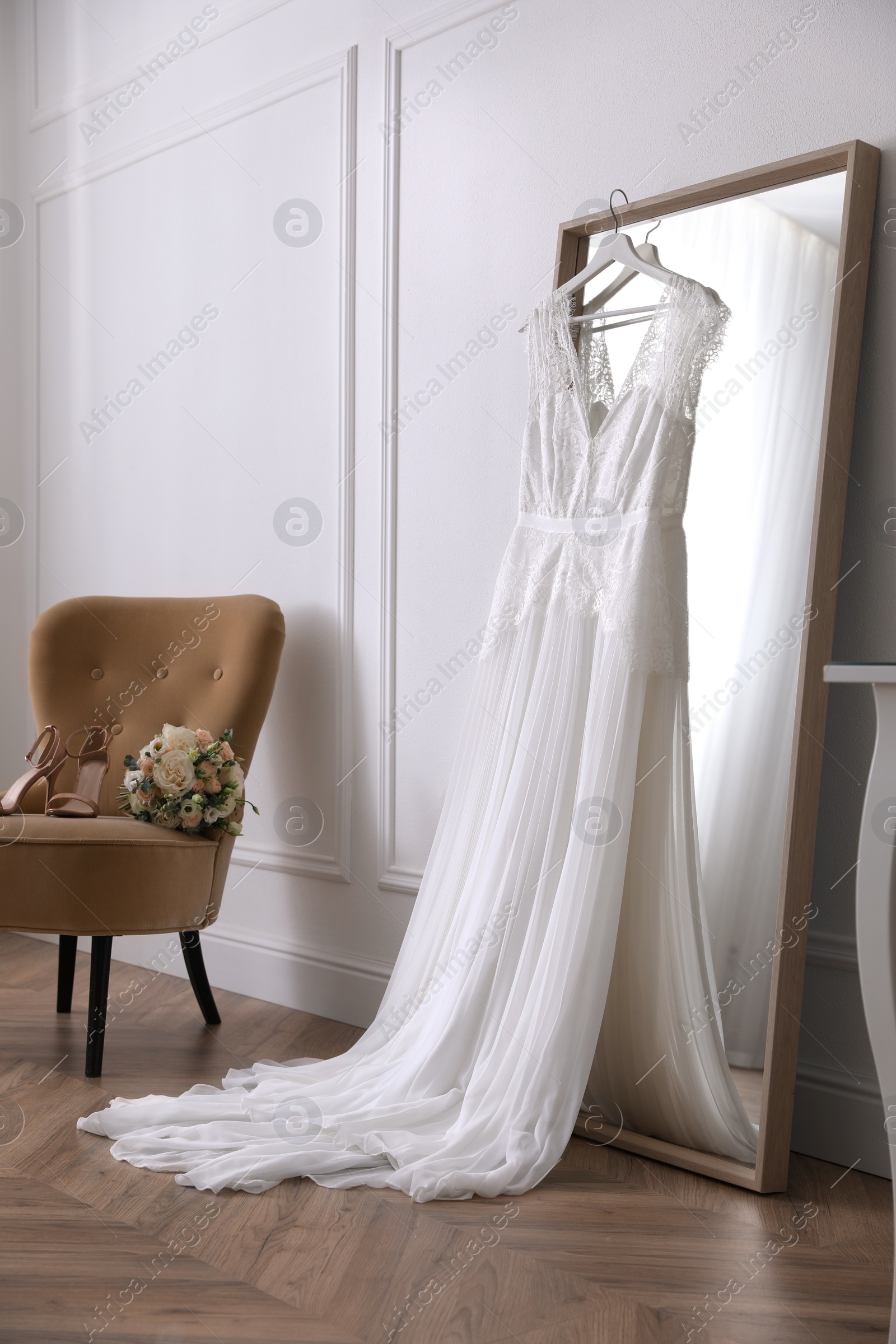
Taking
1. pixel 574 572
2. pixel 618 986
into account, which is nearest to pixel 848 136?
pixel 574 572

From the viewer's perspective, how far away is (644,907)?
7.54ft

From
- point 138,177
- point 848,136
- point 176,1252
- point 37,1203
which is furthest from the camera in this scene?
point 138,177

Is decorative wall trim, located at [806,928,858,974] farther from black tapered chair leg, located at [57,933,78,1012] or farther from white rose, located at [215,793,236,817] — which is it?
black tapered chair leg, located at [57,933,78,1012]

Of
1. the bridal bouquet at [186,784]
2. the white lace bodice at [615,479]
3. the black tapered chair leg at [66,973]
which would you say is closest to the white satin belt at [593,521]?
the white lace bodice at [615,479]

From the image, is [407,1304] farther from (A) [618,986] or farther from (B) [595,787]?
(B) [595,787]

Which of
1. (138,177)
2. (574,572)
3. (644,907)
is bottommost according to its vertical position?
(644,907)

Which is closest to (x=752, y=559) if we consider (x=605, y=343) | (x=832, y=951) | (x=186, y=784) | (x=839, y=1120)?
(x=605, y=343)

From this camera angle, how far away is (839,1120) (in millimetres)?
2188

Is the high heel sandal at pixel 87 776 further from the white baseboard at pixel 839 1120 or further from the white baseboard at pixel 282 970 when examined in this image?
the white baseboard at pixel 839 1120

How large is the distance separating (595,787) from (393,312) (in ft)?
5.02

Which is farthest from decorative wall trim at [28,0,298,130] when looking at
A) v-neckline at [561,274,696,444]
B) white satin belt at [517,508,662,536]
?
white satin belt at [517,508,662,536]

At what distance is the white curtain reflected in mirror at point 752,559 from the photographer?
7.09 ft

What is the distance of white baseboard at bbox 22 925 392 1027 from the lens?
9.91 ft

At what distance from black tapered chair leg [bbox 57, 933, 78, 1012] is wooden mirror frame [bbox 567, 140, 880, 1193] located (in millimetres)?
1765
